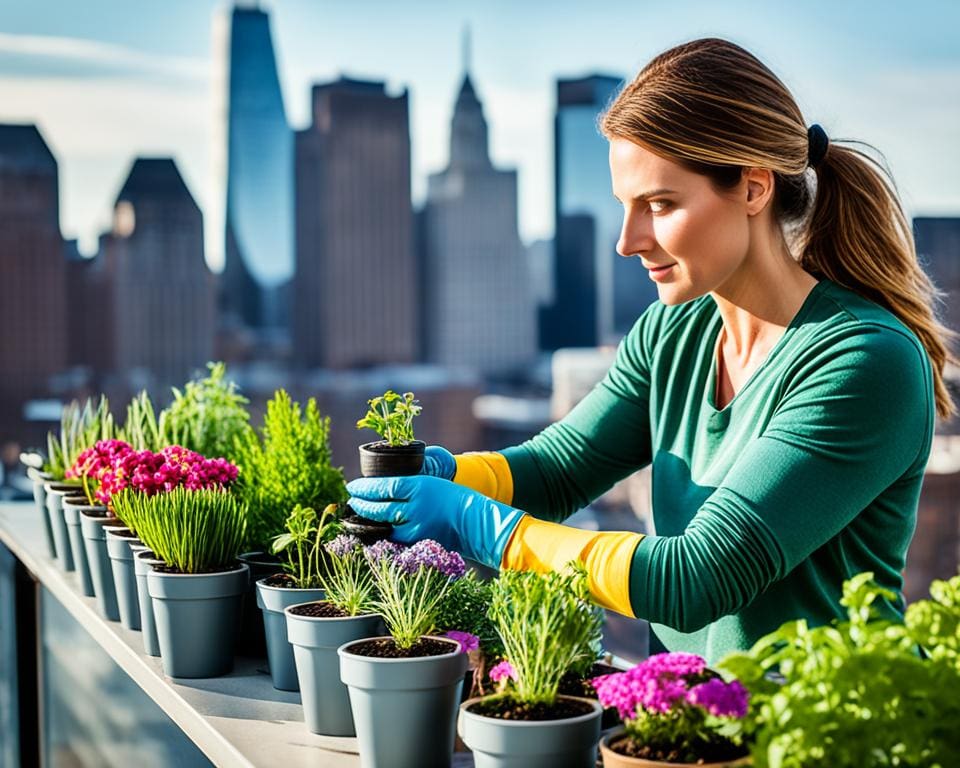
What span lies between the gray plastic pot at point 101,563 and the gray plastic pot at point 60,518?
0.76 ft

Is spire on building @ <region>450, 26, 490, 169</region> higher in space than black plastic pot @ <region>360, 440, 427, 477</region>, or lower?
higher

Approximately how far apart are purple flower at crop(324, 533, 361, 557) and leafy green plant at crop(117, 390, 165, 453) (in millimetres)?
804

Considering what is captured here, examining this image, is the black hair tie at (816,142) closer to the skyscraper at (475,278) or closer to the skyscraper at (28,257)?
the skyscraper at (28,257)

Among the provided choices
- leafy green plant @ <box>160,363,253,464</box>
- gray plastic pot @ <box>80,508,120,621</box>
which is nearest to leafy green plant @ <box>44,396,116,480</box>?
leafy green plant @ <box>160,363,253,464</box>

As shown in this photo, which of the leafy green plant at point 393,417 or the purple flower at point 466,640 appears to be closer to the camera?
the purple flower at point 466,640

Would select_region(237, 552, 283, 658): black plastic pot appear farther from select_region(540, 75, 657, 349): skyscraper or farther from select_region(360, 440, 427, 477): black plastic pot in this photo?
select_region(540, 75, 657, 349): skyscraper

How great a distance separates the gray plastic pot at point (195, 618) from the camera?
4.09 feet

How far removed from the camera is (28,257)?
5497 cm

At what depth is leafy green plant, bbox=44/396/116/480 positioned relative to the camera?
77.5 inches

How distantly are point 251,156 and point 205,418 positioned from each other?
226 ft

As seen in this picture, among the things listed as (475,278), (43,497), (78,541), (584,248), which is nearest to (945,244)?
(584,248)

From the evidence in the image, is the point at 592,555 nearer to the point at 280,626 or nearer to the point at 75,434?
the point at 280,626

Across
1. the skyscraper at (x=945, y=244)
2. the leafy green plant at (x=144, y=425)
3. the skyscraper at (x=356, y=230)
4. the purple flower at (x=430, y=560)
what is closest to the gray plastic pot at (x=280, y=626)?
the purple flower at (x=430, y=560)

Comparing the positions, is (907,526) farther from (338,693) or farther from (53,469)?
(53,469)
